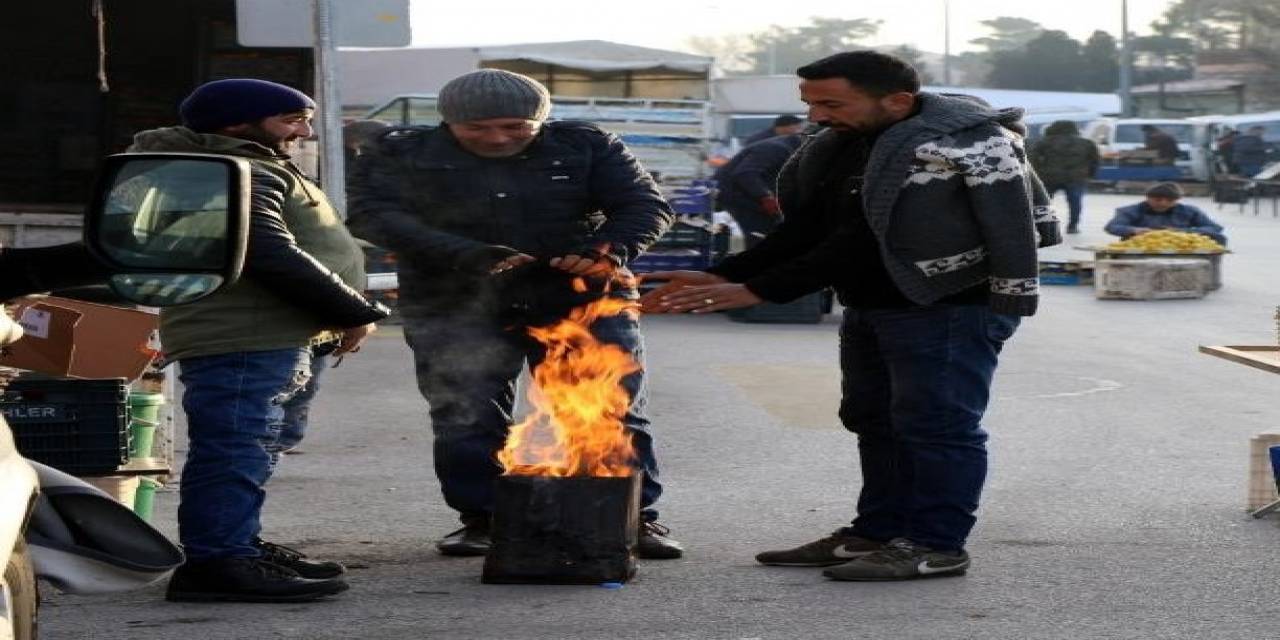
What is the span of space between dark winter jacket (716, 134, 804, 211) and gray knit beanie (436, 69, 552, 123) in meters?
10.2

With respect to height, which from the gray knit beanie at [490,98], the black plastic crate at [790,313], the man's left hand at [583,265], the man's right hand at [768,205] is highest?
the gray knit beanie at [490,98]

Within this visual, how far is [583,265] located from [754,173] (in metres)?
10.5

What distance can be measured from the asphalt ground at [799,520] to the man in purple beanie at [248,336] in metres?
0.15

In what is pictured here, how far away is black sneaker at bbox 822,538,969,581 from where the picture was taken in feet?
22.4

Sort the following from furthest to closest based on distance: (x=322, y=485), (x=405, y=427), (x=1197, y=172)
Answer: (x=1197, y=172) → (x=405, y=427) → (x=322, y=485)

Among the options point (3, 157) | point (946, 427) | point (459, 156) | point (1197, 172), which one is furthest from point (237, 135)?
point (1197, 172)

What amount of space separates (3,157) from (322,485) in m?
12.5

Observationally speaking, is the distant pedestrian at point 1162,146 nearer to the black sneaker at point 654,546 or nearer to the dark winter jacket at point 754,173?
the dark winter jacket at point 754,173

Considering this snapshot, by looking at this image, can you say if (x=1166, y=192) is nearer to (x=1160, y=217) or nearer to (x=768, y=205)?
(x=1160, y=217)

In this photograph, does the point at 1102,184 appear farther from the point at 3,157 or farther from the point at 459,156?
the point at 459,156

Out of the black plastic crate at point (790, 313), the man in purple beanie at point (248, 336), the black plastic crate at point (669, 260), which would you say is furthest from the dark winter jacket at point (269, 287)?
the black plastic crate at point (669, 260)

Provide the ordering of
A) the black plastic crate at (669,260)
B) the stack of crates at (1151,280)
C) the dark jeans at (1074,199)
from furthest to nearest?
the dark jeans at (1074,199) < the stack of crates at (1151,280) < the black plastic crate at (669,260)

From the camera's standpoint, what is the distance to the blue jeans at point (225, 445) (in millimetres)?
6289

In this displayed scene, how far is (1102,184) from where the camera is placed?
4916cm
